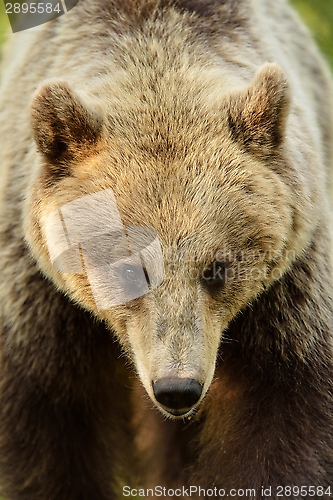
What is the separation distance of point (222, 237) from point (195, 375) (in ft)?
2.29

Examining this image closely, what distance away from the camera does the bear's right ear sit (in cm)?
425

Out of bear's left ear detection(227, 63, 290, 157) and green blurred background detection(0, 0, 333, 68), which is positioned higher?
bear's left ear detection(227, 63, 290, 157)

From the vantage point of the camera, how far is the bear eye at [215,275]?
13.6 ft

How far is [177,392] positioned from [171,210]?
0.85 meters

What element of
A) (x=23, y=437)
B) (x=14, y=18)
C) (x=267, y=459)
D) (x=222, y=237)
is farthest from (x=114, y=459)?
(x=14, y=18)

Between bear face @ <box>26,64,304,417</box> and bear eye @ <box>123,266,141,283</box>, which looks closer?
bear face @ <box>26,64,304,417</box>

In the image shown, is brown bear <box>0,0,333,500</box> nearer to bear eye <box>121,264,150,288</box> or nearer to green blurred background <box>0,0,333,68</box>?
bear eye <box>121,264,150,288</box>
